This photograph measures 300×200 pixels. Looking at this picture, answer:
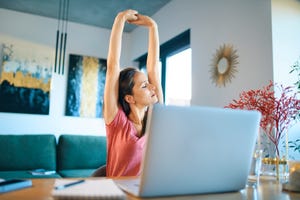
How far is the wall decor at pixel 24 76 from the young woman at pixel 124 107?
9.23 ft

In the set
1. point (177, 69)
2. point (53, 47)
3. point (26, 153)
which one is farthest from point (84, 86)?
point (177, 69)

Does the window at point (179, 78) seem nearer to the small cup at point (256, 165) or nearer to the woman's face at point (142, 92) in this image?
the woman's face at point (142, 92)

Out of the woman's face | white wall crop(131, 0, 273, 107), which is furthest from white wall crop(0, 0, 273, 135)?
the woman's face

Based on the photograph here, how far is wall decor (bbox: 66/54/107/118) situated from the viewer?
391 centimetres

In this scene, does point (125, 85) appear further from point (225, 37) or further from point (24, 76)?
point (24, 76)

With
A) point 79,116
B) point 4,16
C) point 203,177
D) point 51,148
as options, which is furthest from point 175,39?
point 203,177

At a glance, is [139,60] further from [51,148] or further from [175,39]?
[51,148]

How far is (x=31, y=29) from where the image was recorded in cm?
380

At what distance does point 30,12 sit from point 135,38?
159 cm

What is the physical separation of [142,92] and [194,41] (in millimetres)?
1837

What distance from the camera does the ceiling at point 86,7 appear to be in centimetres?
342

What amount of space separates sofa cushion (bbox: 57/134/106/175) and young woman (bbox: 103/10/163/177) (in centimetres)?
227

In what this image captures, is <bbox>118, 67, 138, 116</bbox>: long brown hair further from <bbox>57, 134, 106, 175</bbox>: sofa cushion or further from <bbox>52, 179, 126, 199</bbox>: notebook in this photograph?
<bbox>57, 134, 106, 175</bbox>: sofa cushion

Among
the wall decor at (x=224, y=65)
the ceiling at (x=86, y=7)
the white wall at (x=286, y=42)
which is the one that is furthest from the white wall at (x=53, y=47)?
the white wall at (x=286, y=42)
